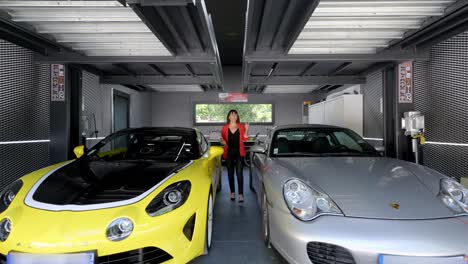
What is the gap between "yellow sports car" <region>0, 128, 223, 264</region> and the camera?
1563mm

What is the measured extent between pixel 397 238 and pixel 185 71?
5.98 meters

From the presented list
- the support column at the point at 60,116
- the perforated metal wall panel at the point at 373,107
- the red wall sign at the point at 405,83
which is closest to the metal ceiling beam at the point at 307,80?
the perforated metal wall panel at the point at 373,107

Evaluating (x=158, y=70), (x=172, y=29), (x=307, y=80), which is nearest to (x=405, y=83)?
(x=307, y=80)

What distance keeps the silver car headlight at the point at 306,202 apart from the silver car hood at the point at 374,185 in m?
0.06

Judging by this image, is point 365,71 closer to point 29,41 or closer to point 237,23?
point 237,23

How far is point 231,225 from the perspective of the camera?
123 inches

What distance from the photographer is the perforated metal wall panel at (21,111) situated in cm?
386

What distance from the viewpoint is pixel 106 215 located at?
5.57 ft

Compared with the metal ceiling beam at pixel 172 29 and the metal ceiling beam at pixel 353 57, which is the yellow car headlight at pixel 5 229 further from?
the metal ceiling beam at pixel 353 57

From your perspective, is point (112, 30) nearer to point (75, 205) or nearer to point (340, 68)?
point (75, 205)

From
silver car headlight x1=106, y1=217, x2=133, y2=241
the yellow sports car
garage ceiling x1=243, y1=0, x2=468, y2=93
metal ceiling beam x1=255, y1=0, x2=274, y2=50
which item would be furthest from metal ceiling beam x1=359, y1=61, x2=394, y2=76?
silver car headlight x1=106, y1=217, x2=133, y2=241

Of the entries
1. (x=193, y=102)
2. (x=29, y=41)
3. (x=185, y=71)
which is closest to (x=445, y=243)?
(x=29, y=41)

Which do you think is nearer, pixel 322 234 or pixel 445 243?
pixel 445 243

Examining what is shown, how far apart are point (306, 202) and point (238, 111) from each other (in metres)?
8.64
